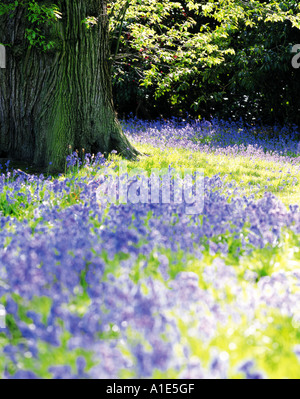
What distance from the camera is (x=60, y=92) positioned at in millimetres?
6230

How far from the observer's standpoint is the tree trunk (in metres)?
6.20

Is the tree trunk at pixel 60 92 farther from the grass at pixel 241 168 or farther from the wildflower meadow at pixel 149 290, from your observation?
the wildflower meadow at pixel 149 290

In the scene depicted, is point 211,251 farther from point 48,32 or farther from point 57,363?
point 48,32

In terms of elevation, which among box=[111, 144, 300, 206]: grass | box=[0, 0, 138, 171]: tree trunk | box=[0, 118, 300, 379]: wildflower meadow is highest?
box=[0, 0, 138, 171]: tree trunk

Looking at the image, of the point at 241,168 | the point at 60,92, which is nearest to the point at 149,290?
the point at 60,92

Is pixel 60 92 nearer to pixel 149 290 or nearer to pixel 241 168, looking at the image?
pixel 241 168

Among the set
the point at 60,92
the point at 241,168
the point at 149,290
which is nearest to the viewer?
the point at 149,290

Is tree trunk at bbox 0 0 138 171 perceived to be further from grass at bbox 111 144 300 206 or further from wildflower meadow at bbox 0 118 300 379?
wildflower meadow at bbox 0 118 300 379

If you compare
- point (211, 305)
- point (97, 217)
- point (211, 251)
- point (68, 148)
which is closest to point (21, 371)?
point (211, 305)

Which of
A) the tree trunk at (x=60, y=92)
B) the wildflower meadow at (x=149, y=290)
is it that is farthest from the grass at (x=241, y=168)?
the wildflower meadow at (x=149, y=290)

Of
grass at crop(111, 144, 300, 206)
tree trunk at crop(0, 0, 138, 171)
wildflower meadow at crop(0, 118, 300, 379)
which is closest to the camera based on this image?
wildflower meadow at crop(0, 118, 300, 379)

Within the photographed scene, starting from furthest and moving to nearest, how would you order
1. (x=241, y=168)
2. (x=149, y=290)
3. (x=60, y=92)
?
(x=241, y=168)
(x=60, y=92)
(x=149, y=290)

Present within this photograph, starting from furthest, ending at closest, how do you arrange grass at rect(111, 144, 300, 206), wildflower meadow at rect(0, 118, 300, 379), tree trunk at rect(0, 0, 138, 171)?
tree trunk at rect(0, 0, 138, 171) < grass at rect(111, 144, 300, 206) < wildflower meadow at rect(0, 118, 300, 379)

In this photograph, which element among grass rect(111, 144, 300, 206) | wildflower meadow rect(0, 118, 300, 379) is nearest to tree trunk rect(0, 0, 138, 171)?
grass rect(111, 144, 300, 206)
